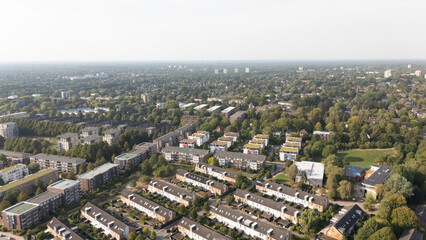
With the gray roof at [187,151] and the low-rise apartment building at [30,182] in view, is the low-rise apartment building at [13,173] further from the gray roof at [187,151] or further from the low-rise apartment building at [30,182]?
the gray roof at [187,151]

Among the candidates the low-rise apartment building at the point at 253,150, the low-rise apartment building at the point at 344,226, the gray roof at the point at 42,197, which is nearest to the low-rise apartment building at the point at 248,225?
the low-rise apartment building at the point at 344,226

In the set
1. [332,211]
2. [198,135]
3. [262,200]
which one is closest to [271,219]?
[262,200]

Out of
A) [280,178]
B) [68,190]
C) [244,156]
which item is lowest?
[280,178]

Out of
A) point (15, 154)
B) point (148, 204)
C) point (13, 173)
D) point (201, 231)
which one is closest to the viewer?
point (201, 231)

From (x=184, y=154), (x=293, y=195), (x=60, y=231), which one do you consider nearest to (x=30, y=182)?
(x=60, y=231)

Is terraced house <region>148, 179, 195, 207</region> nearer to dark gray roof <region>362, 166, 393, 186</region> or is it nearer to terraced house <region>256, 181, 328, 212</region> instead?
terraced house <region>256, 181, 328, 212</region>

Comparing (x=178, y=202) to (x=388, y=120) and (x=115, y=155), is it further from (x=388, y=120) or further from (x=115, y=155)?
(x=388, y=120)

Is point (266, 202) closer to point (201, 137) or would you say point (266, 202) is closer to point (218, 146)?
point (218, 146)
